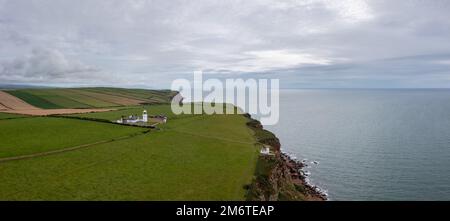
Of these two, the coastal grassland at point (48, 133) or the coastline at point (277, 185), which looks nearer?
the coastline at point (277, 185)

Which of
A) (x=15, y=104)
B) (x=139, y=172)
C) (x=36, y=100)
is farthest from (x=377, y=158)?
(x=36, y=100)

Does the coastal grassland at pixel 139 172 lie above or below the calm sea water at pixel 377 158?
above

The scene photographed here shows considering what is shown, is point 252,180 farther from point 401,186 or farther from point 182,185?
point 401,186

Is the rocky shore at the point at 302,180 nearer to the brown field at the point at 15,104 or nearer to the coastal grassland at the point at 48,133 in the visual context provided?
the coastal grassland at the point at 48,133

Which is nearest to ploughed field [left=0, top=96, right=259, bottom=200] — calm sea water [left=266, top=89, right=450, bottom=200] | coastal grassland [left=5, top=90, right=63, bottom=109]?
calm sea water [left=266, top=89, right=450, bottom=200]

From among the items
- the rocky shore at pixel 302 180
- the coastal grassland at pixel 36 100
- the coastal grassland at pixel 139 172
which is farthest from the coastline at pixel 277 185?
the coastal grassland at pixel 36 100

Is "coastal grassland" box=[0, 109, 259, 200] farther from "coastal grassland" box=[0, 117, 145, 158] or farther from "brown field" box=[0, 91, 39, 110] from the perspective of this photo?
"brown field" box=[0, 91, 39, 110]

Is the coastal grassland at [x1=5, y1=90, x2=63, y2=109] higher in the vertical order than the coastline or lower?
higher
